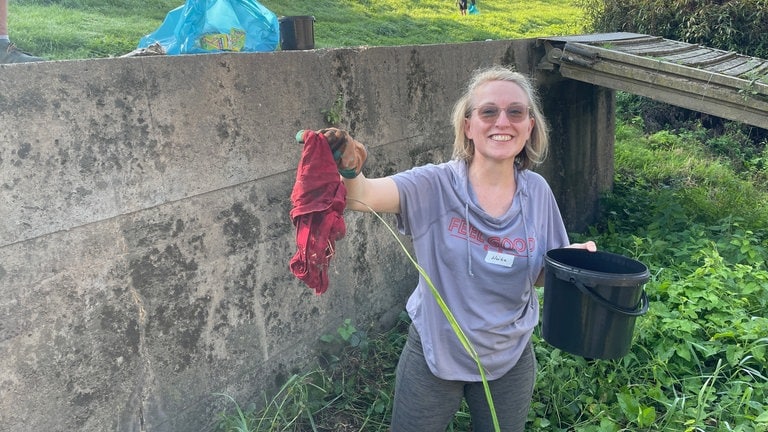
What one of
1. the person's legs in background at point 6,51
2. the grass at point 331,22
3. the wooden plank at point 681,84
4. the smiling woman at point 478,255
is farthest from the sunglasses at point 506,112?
the wooden plank at point 681,84

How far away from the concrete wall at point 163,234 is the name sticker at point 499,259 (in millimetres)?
1135

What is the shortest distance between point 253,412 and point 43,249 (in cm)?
118

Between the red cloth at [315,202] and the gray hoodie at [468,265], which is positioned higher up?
the red cloth at [315,202]

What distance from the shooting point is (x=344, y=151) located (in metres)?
1.62

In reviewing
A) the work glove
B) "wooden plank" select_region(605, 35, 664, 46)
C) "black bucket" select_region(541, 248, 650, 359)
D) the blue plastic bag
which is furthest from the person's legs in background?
"wooden plank" select_region(605, 35, 664, 46)

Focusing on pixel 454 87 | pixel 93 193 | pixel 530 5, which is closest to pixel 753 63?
pixel 454 87

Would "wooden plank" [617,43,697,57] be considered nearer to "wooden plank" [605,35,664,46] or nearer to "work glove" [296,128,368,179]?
"wooden plank" [605,35,664,46]

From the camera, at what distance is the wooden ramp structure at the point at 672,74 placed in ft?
13.9

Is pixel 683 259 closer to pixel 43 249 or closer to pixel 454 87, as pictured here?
pixel 454 87

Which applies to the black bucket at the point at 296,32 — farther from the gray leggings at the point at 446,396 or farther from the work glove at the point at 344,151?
the gray leggings at the point at 446,396

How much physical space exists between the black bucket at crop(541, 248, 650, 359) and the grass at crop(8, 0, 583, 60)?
306cm

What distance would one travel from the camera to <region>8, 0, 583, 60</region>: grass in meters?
4.01

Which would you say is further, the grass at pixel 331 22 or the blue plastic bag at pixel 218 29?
the grass at pixel 331 22

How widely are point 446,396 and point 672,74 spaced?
3613 millimetres
